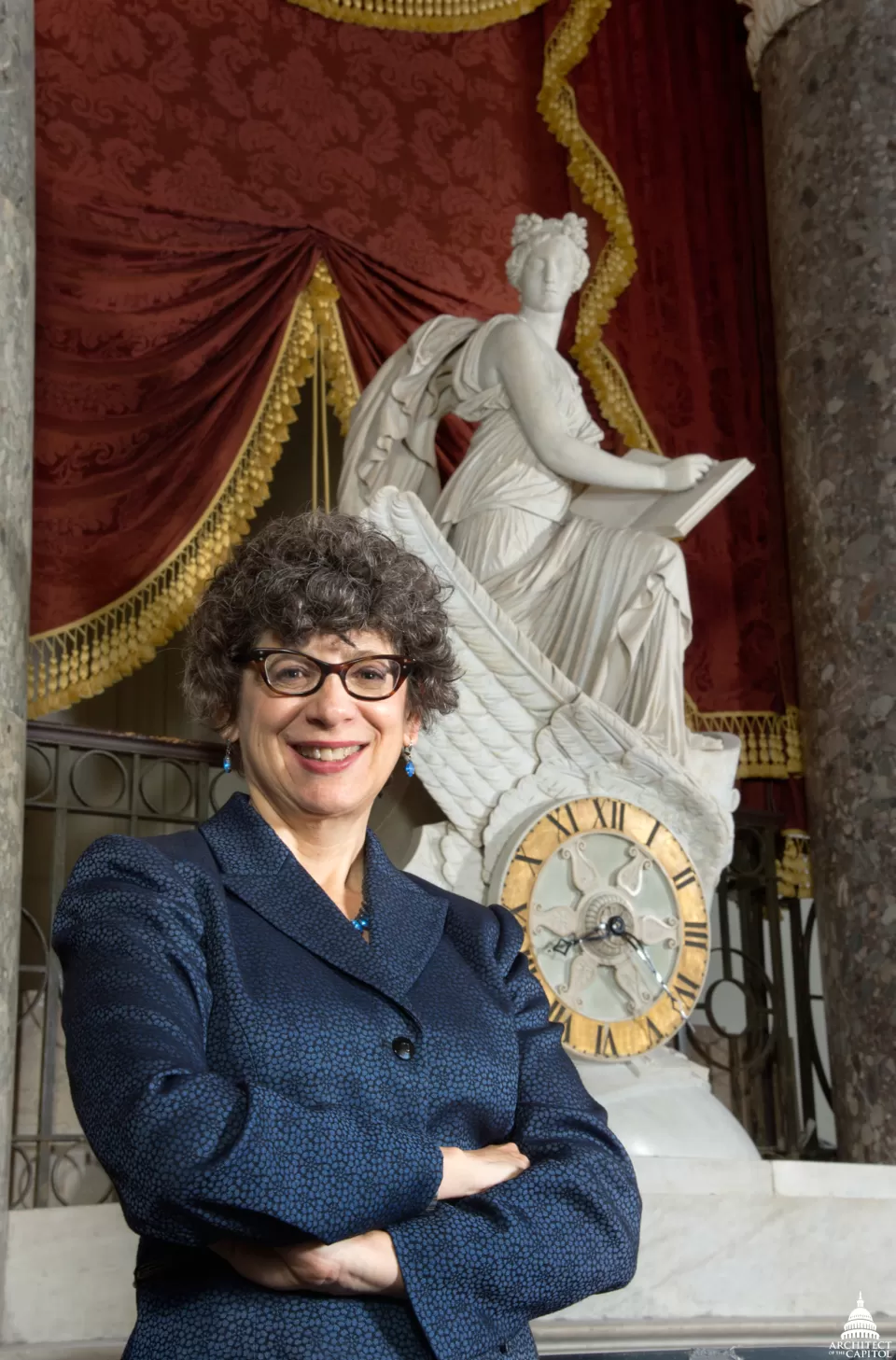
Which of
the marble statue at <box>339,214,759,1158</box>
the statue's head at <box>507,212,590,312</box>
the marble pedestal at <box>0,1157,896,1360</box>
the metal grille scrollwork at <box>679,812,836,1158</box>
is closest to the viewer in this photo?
the marble pedestal at <box>0,1157,896,1360</box>

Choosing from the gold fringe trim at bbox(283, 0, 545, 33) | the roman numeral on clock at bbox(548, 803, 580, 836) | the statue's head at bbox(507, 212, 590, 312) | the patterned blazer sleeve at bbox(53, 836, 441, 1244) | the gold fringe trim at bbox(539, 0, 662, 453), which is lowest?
the patterned blazer sleeve at bbox(53, 836, 441, 1244)

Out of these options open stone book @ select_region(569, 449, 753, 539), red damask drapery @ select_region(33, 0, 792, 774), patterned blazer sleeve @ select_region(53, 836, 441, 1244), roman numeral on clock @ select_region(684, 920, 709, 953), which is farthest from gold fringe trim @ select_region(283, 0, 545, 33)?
patterned blazer sleeve @ select_region(53, 836, 441, 1244)

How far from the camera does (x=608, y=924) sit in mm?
3496

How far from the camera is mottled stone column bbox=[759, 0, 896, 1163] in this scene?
4.37 metres

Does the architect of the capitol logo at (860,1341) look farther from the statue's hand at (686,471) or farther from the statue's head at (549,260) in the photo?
the statue's head at (549,260)

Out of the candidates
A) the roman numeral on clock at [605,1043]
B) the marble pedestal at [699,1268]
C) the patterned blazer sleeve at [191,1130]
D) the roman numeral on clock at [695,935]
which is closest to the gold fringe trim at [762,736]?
the roman numeral on clock at [695,935]

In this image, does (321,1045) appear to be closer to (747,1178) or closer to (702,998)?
(747,1178)

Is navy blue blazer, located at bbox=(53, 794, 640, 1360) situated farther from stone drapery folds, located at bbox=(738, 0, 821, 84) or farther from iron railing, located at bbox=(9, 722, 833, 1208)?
stone drapery folds, located at bbox=(738, 0, 821, 84)

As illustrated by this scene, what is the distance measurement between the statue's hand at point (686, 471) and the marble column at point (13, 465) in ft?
5.03

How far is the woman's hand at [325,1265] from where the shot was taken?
1.25 m

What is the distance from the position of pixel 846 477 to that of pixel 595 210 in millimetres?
1504

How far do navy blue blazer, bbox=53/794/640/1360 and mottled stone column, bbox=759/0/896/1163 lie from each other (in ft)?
9.80

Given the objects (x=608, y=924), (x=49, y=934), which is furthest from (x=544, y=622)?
(x=49, y=934)

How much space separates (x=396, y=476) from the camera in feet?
13.8
